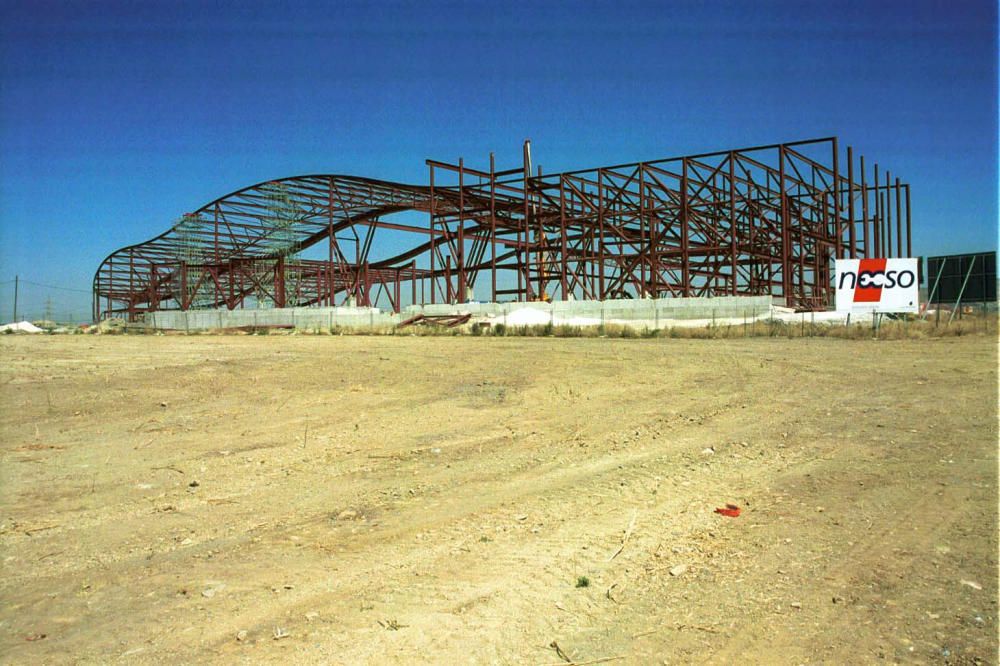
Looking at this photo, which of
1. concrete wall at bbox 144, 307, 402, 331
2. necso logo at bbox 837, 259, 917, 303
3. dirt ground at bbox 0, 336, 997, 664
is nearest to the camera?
dirt ground at bbox 0, 336, 997, 664

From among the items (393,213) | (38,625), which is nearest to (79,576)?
(38,625)

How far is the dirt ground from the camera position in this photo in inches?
118

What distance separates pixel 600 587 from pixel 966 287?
101 ft

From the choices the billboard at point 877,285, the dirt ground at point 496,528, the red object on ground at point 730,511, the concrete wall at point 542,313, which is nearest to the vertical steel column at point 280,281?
the concrete wall at point 542,313

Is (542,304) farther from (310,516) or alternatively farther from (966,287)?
(310,516)

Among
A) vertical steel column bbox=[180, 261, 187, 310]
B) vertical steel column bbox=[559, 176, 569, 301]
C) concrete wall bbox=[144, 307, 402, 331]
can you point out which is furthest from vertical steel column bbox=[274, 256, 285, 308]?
vertical steel column bbox=[559, 176, 569, 301]

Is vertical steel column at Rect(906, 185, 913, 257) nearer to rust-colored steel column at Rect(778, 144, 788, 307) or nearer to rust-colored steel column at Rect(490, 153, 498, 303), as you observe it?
rust-colored steel column at Rect(778, 144, 788, 307)

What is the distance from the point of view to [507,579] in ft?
11.7

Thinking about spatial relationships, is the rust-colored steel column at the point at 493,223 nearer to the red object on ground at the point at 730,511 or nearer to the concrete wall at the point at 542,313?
the concrete wall at the point at 542,313

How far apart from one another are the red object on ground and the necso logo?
68.2ft

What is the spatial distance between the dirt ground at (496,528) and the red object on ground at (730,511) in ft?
0.20

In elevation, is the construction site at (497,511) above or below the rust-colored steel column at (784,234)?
below

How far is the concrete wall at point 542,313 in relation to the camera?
2767cm

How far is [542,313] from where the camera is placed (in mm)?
30672
